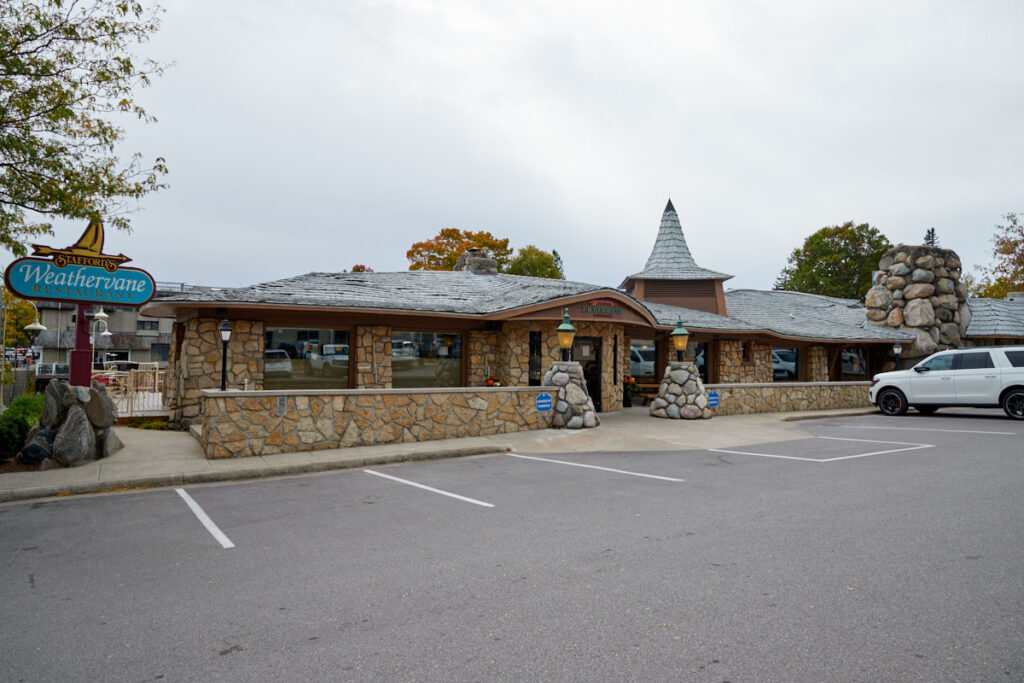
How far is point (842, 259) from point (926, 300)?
2659 centimetres

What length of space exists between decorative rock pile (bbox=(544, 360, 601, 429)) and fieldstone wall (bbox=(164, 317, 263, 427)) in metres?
7.00

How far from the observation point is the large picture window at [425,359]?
15891 millimetres

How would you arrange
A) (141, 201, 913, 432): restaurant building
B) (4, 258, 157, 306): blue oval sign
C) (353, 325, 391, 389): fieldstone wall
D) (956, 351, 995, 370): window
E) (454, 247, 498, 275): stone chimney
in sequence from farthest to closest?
1. (454, 247, 498, 275): stone chimney
2. (956, 351, 995, 370): window
3. (353, 325, 391, 389): fieldstone wall
4. (141, 201, 913, 432): restaurant building
5. (4, 258, 157, 306): blue oval sign

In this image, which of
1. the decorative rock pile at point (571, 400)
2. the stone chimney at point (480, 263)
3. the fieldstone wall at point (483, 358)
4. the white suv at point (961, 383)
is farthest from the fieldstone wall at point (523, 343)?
the white suv at point (961, 383)

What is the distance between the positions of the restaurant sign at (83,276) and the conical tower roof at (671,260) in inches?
735

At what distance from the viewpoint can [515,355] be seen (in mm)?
16719

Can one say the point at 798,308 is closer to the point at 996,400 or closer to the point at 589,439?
the point at 996,400

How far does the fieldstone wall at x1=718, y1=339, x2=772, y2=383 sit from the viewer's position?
22219 mm

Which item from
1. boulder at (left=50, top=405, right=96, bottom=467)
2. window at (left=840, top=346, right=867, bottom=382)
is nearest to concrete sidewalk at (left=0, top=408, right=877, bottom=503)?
boulder at (left=50, top=405, right=96, bottom=467)

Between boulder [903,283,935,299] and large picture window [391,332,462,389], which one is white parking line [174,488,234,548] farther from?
boulder [903,283,935,299]

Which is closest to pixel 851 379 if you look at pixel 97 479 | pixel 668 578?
pixel 668 578

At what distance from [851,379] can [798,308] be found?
397 cm

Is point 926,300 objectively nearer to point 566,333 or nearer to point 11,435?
point 566,333

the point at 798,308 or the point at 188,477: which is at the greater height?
the point at 798,308
